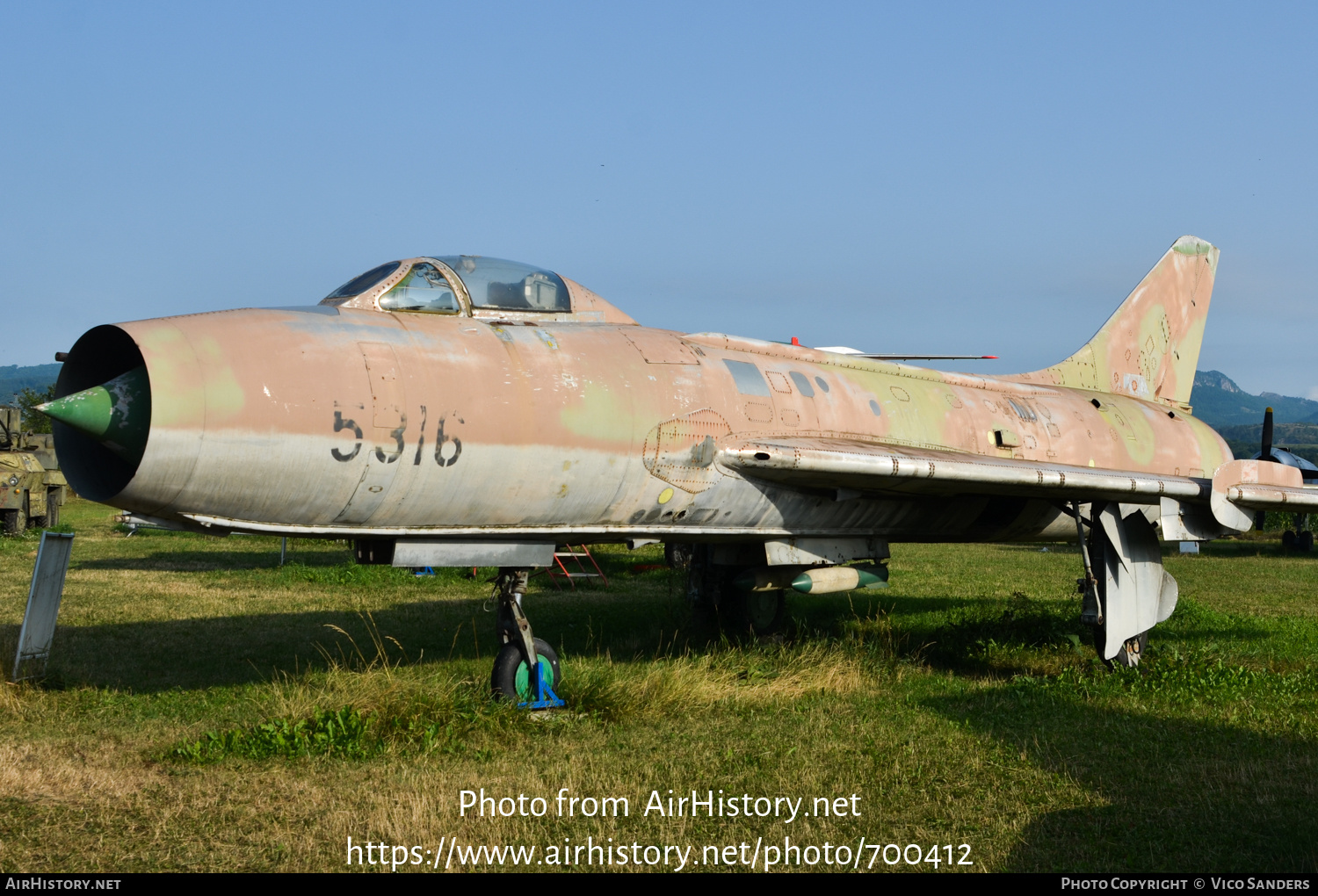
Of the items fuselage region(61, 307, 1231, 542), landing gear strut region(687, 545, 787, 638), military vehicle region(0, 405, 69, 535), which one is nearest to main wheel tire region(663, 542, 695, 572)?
landing gear strut region(687, 545, 787, 638)

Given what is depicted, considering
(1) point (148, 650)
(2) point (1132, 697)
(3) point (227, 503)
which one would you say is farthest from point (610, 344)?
(1) point (148, 650)

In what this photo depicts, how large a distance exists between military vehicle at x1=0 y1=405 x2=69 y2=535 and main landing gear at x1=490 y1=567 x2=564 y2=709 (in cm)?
1785

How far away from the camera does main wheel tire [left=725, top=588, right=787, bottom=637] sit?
11555mm

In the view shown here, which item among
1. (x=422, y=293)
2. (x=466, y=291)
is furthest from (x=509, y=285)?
(x=422, y=293)

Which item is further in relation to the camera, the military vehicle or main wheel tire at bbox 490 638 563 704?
the military vehicle

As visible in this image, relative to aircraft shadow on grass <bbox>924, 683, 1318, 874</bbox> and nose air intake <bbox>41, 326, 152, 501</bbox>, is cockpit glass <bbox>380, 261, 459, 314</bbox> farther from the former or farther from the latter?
aircraft shadow on grass <bbox>924, 683, 1318, 874</bbox>

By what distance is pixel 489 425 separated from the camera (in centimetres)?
671

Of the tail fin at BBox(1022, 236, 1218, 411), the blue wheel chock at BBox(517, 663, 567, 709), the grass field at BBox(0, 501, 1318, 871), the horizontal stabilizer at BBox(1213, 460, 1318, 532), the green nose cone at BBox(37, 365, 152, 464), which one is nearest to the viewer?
the grass field at BBox(0, 501, 1318, 871)

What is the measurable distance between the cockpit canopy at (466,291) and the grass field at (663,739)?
271 centimetres

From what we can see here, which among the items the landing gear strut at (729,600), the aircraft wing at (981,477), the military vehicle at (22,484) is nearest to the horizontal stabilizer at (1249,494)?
the aircraft wing at (981,477)

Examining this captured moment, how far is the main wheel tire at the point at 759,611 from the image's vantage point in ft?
37.9

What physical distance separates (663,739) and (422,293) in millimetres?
3554

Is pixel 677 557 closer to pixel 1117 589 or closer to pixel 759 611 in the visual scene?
pixel 759 611

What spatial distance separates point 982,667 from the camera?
10266 mm
